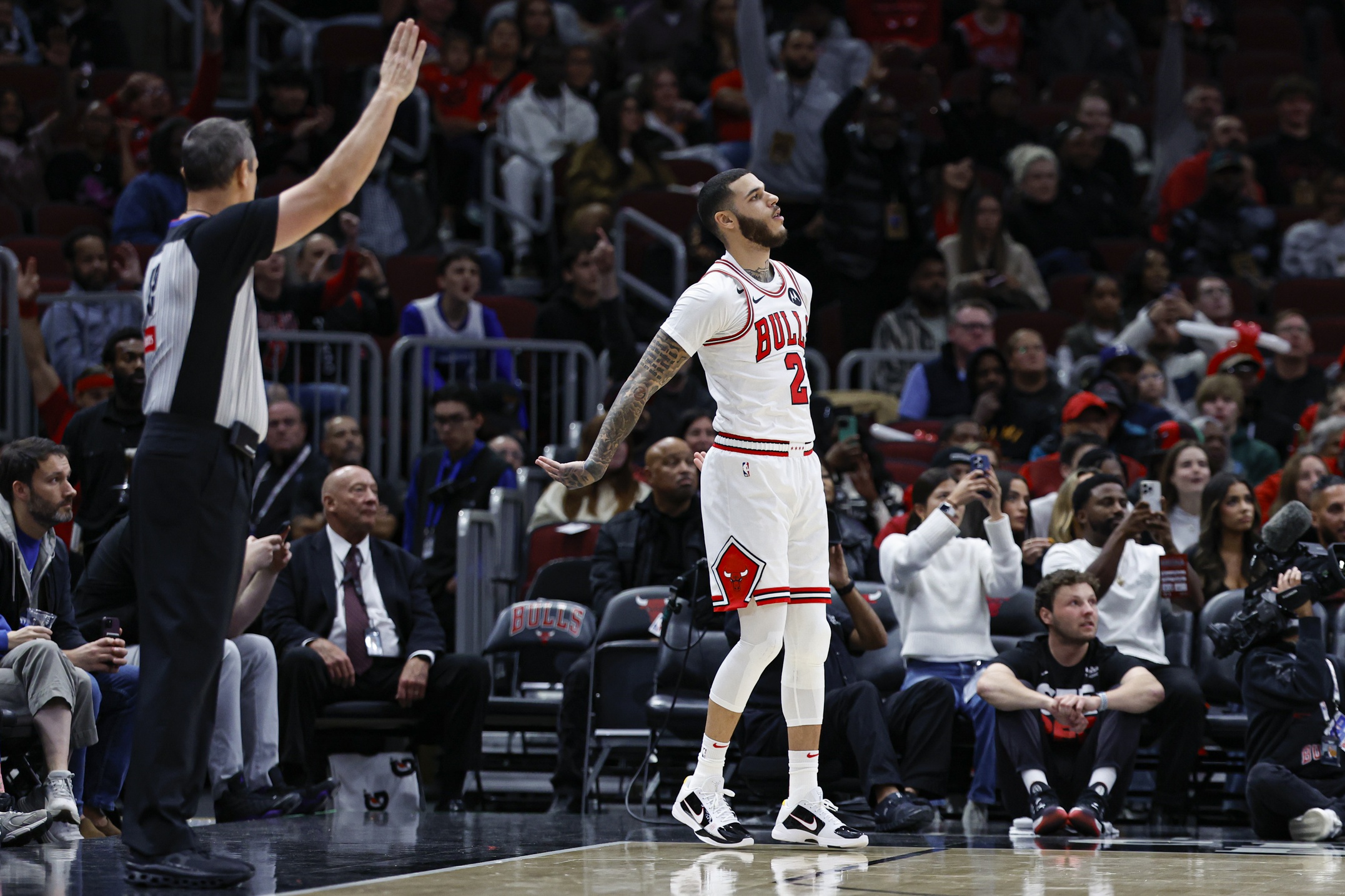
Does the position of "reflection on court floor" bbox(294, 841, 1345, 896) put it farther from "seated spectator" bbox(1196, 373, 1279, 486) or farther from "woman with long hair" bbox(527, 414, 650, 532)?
"seated spectator" bbox(1196, 373, 1279, 486)

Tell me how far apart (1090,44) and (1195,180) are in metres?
2.81

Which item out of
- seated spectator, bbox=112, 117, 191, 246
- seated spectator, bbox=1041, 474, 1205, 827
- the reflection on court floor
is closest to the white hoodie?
seated spectator, bbox=1041, 474, 1205, 827

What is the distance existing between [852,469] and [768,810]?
254 centimetres

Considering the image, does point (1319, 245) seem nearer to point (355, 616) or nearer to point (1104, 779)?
point (1104, 779)

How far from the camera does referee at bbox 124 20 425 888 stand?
4.54 metres

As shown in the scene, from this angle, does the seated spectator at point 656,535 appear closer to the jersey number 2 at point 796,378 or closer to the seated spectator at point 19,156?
the jersey number 2 at point 796,378

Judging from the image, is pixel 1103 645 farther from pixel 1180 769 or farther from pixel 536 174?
pixel 536 174

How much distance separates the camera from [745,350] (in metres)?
5.91

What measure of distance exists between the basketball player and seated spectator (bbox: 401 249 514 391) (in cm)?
515

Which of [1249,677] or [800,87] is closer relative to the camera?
[1249,677]

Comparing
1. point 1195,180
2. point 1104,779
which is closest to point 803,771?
point 1104,779

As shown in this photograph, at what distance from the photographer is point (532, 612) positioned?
841 centimetres

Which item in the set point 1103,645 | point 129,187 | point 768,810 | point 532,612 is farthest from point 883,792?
point 129,187

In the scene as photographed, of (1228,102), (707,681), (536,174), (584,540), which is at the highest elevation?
(1228,102)
